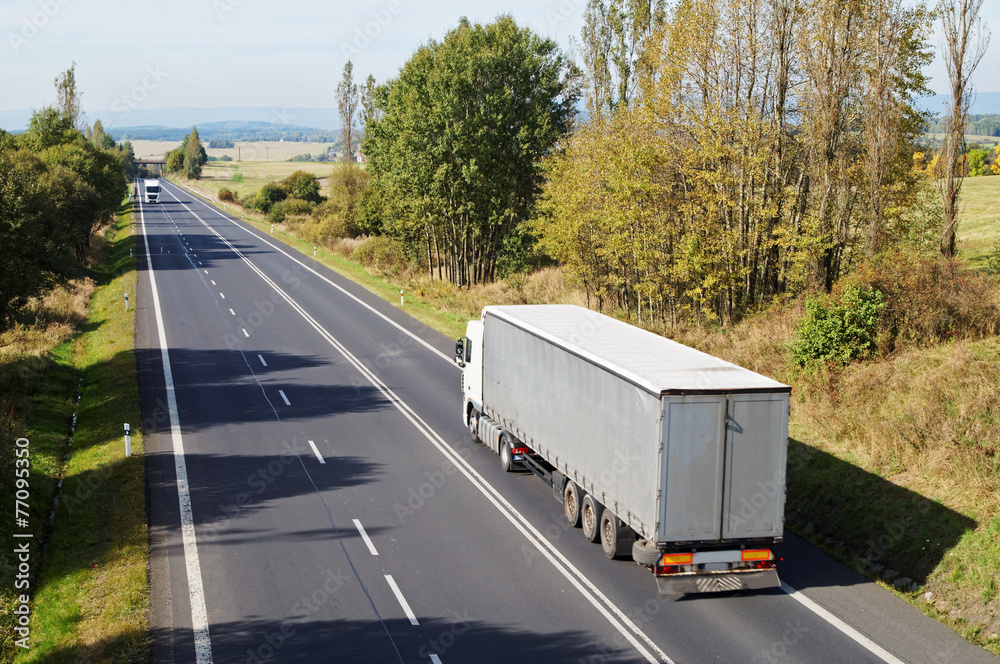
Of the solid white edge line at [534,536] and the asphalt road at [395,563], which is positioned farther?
the solid white edge line at [534,536]

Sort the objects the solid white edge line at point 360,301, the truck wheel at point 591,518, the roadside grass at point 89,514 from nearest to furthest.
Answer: the roadside grass at point 89,514
the truck wheel at point 591,518
the solid white edge line at point 360,301

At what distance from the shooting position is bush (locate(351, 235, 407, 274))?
5231cm

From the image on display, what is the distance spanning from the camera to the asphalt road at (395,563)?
35.3ft

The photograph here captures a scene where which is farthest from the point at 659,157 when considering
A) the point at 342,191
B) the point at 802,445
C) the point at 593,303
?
the point at 342,191

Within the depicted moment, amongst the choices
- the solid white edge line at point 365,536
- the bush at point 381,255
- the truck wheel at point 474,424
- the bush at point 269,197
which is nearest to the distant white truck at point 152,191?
the bush at point 269,197

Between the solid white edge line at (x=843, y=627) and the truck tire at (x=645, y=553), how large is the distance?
2355 millimetres

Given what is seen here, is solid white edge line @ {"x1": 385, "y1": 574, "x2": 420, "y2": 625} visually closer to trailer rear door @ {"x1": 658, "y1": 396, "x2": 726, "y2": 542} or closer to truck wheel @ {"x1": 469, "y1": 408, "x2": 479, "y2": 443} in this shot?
trailer rear door @ {"x1": 658, "y1": 396, "x2": 726, "y2": 542}

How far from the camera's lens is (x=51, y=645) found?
1087 cm

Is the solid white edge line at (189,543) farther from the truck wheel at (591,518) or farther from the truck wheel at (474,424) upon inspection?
the truck wheel at (474,424)

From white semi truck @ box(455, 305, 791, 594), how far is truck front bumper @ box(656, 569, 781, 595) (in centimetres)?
1

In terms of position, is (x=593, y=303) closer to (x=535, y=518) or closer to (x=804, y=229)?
(x=804, y=229)

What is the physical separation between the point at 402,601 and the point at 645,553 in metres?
3.68

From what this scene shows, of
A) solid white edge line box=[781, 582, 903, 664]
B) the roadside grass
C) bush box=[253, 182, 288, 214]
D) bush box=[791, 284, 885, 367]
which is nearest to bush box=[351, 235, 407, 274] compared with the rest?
the roadside grass

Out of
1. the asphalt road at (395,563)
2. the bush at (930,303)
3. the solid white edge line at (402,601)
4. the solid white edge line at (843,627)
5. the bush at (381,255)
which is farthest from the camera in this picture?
the bush at (381,255)
